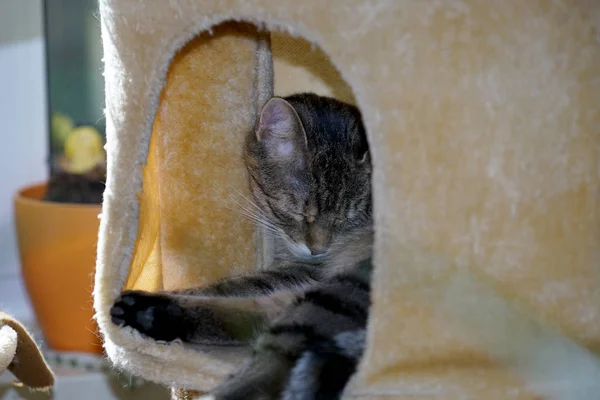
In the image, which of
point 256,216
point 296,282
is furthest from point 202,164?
point 296,282

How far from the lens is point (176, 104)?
144 centimetres

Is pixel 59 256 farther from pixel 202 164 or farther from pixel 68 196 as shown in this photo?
pixel 202 164

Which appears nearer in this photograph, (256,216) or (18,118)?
(256,216)

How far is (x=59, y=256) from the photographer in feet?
6.46

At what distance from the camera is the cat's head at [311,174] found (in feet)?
4.43

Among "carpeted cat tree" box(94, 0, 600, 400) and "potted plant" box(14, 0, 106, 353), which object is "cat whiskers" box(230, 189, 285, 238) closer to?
"carpeted cat tree" box(94, 0, 600, 400)

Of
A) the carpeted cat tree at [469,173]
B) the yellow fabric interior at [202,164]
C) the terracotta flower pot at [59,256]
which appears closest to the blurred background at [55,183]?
the terracotta flower pot at [59,256]

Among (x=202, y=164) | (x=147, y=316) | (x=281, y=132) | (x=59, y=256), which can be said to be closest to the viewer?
Answer: (x=147, y=316)

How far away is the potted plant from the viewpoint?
197 cm

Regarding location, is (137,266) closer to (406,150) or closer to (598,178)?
(406,150)

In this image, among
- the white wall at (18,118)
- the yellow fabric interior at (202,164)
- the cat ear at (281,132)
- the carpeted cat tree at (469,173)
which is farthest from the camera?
the white wall at (18,118)

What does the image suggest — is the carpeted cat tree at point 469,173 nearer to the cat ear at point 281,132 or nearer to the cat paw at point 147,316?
the cat paw at point 147,316

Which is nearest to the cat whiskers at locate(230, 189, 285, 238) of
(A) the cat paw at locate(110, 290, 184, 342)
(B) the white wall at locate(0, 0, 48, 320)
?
(A) the cat paw at locate(110, 290, 184, 342)

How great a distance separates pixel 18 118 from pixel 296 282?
5.15ft
